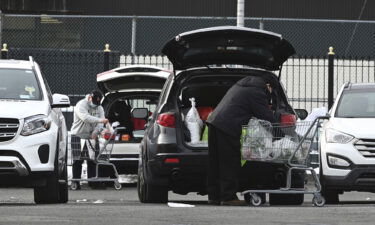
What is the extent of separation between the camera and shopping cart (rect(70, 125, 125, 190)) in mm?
22750

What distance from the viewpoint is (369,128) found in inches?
675

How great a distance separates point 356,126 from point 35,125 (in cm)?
402

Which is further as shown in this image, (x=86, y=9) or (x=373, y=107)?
(x=86, y=9)

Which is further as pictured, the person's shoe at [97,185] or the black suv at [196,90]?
the person's shoe at [97,185]

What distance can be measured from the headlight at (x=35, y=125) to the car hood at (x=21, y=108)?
6 cm

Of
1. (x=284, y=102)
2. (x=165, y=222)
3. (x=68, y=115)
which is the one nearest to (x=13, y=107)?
(x=284, y=102)

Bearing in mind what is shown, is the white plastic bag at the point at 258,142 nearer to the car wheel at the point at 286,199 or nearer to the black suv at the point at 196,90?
the black suv at the point at 196,90

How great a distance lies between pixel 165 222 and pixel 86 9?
28.0 m

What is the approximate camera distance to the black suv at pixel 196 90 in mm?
15719

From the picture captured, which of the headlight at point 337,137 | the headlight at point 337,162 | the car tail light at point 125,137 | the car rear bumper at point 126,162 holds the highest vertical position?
the headlight at point 337,137

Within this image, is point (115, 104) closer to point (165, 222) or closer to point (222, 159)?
point (222, 159)

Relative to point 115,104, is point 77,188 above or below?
below

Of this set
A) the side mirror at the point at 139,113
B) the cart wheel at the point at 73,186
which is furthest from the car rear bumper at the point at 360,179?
the cart wheel at the point at 73,186

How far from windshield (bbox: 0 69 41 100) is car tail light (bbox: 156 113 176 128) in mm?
1815
